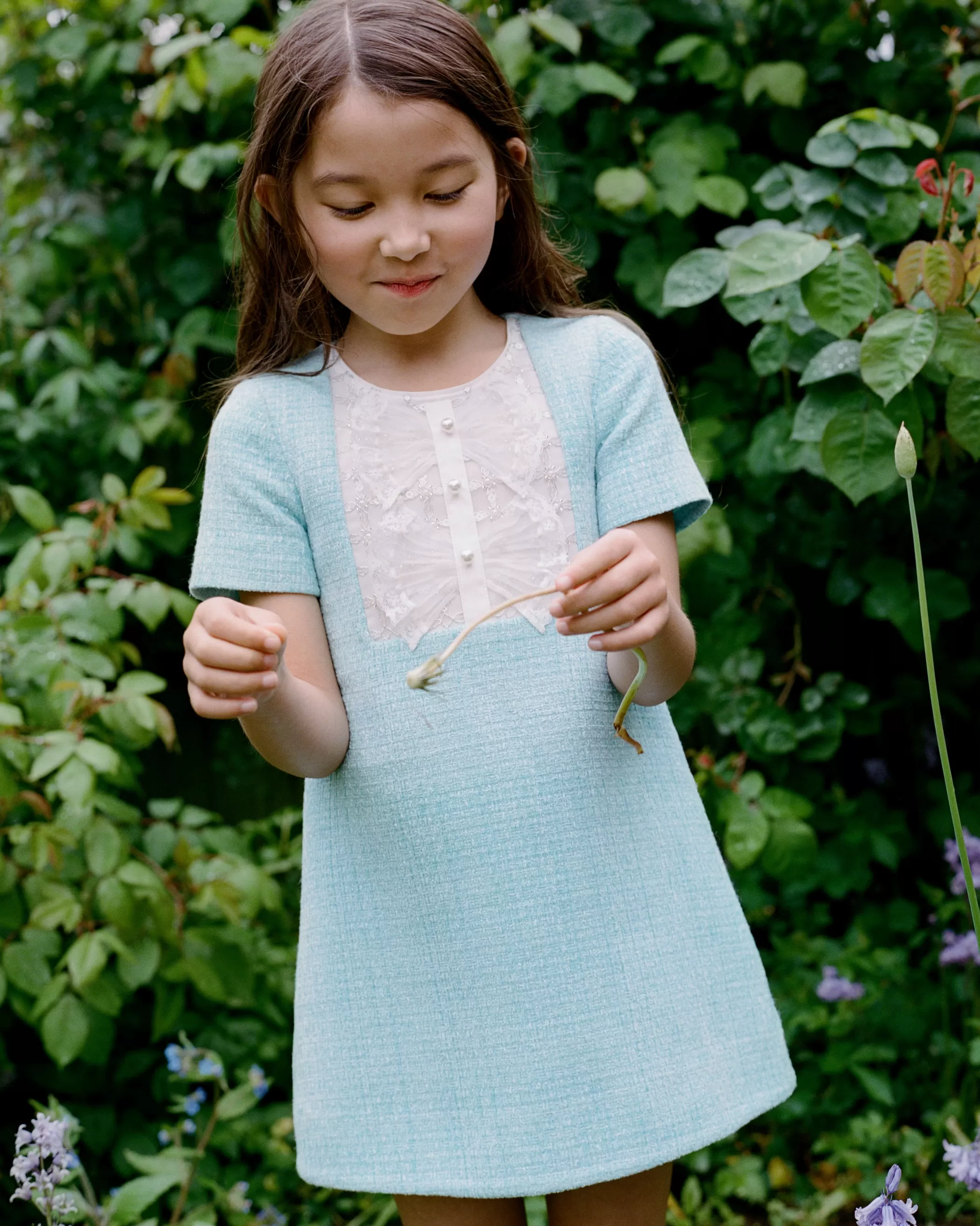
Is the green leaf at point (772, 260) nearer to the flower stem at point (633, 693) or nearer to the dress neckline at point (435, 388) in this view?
the dress neckline at point (435, 388)

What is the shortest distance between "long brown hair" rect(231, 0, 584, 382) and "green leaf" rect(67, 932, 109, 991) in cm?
81

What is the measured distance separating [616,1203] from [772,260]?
1029mm

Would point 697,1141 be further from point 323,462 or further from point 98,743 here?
point 98,743

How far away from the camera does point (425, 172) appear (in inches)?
41.4

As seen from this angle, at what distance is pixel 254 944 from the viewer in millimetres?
2102

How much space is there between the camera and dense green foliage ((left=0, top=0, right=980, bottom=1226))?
1701mm

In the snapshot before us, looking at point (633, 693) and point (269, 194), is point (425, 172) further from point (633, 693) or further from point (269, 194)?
point (633, 693)

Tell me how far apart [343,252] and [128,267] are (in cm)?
150

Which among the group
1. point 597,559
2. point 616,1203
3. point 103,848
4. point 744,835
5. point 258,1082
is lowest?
point 258,1082

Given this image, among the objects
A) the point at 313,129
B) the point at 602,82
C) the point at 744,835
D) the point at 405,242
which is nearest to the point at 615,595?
the point at 405,242

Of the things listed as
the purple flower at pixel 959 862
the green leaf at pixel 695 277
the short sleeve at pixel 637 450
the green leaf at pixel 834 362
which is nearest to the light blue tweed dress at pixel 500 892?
the short sleeve at pixel 637 450

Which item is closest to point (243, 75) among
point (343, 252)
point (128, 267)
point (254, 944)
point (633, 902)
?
point (128, 267)

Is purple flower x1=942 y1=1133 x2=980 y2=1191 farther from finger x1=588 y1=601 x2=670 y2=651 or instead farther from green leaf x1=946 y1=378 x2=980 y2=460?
green leaf x1=946 y1=378 x2=980 y2=460

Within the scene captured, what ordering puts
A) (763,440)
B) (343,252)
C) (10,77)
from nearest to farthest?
1. (343,252)
2. (763,440)
3. (10,77)
